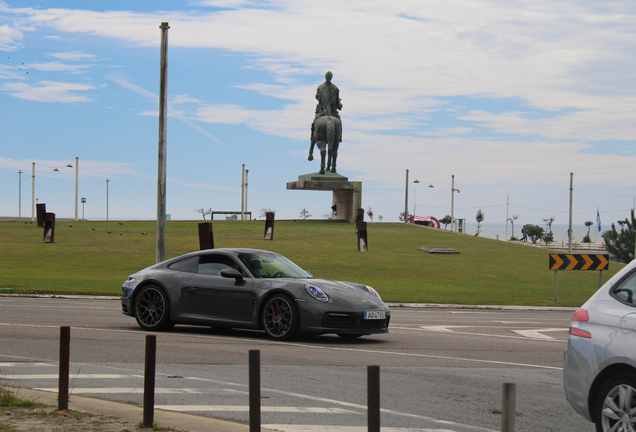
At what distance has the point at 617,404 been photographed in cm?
523

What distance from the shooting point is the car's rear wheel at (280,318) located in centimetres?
1132

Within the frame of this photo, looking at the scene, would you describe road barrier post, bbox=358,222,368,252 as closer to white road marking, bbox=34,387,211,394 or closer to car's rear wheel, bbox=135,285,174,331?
car's rear wheel, bbox=135,285,174,331

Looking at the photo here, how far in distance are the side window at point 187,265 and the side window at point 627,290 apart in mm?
8006

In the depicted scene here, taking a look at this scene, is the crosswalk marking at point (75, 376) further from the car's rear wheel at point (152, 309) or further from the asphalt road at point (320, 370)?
the car's rear wheel at point (152, 309)

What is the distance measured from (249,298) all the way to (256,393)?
6.76m

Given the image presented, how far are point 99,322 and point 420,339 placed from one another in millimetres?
5774

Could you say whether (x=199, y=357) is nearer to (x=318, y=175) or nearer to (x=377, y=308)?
(x=377, y=308)

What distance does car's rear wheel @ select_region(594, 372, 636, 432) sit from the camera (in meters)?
5.09

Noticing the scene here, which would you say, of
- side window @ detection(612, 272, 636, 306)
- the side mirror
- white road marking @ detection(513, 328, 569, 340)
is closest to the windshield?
the side mirror

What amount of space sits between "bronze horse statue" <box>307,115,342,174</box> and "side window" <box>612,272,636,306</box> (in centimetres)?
4707

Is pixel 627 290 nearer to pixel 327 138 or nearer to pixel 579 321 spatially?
pixel 579 321

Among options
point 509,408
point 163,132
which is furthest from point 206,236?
point 509,408

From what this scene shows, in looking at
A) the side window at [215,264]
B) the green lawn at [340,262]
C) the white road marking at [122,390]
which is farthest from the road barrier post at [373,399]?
the green lawn at [340,262]

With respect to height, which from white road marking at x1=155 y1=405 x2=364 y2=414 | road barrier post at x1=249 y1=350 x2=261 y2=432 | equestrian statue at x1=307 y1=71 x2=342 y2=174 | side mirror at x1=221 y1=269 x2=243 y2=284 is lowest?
white road marking at x1=155 y1=405 x2=364 y2=414
